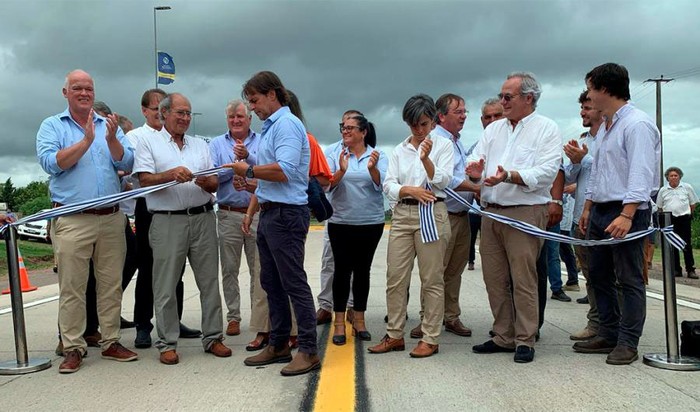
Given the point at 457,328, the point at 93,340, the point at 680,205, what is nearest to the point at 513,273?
the point at 457,328

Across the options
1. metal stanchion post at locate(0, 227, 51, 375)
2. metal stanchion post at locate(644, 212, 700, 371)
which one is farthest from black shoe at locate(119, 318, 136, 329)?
metal stanchion post at locate(644, 212, 700, 371)

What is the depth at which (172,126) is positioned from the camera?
4.77 meters

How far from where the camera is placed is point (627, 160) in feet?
14.4

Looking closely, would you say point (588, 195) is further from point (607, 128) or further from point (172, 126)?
point (172, 126)

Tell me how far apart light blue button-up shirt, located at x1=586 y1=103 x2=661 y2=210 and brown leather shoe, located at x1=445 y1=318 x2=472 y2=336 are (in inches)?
66.4

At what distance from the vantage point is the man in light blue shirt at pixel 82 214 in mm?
4477

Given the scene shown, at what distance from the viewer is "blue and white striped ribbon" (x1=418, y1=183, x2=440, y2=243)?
183 inches

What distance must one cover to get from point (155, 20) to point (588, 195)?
23261 millimetres

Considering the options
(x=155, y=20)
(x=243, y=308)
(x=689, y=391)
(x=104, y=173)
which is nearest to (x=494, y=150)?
(x=689, y=391)

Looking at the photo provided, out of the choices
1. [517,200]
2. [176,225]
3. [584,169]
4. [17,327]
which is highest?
[584,169]

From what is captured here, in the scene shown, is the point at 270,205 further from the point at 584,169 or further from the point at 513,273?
the point at 584,169

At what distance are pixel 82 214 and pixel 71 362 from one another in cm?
113

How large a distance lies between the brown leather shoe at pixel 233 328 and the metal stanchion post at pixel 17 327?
1.61m

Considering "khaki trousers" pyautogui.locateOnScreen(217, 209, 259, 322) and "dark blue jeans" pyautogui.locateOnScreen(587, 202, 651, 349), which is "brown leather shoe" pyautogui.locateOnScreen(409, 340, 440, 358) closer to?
"dark blue jeans" pyautogui.locateOnScreen(587, 202, 651, 349)
